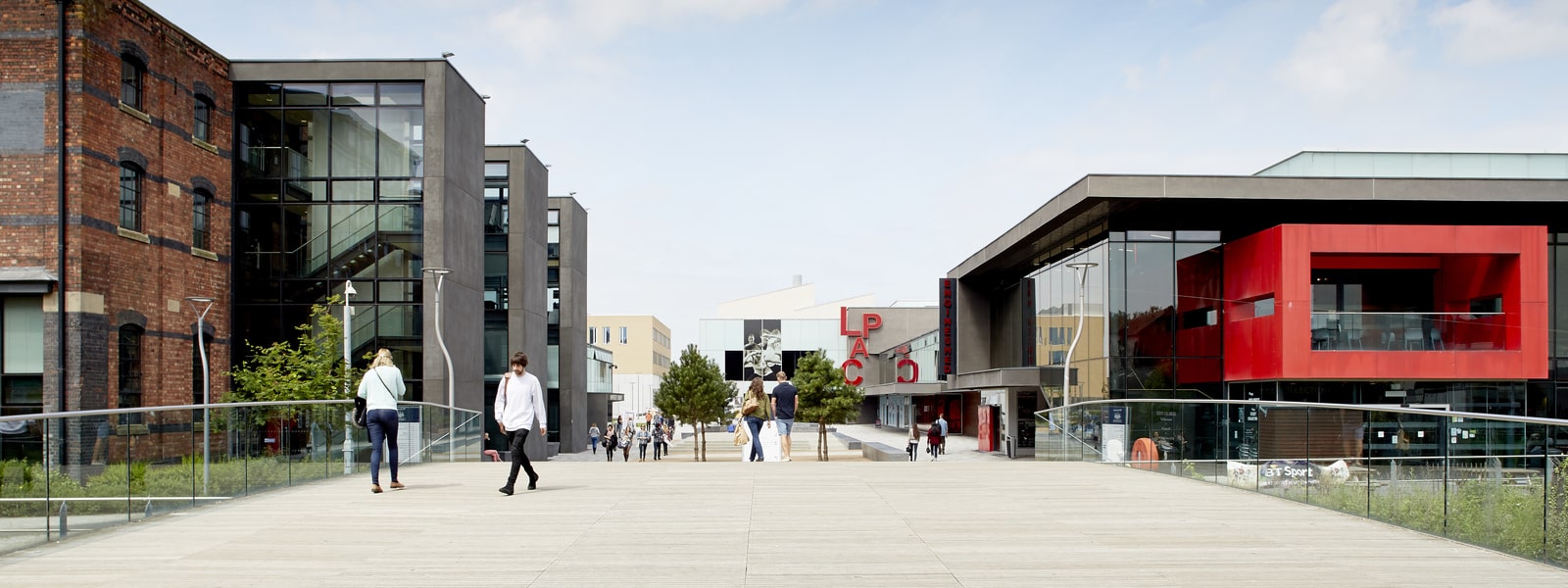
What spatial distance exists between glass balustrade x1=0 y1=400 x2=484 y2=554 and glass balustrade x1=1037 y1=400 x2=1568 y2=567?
10058 millimetres

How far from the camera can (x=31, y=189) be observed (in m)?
24.0

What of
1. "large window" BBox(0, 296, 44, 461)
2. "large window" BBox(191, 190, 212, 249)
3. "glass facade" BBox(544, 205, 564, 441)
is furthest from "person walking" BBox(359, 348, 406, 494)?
"glass facade" BBox(544, 205, 564, 441)

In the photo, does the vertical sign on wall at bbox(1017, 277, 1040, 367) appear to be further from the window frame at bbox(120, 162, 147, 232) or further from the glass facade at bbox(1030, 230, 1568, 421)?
the window frame at bbox(120, 162, 147, 232)

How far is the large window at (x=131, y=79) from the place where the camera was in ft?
85.4

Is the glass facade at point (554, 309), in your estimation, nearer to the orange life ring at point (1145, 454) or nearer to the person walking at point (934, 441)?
the person walking at point (934, 441)

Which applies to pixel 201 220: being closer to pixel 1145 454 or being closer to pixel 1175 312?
pixel 1145 454

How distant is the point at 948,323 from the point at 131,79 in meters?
32.9

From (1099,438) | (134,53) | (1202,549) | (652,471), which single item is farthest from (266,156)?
(1202,549)

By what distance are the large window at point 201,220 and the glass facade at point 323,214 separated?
106 centimetres

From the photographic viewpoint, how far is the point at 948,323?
167ft

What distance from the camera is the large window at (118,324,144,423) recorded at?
2608cm

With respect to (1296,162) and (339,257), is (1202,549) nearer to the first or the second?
(339,257)

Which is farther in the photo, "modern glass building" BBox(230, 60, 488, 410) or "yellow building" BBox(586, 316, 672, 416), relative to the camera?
"yellow building" BBox(586, 316, 672, 416)

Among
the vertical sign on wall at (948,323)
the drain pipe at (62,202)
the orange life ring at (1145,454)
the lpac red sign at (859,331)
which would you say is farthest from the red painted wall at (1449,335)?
the lpac red sign at (859,331)
